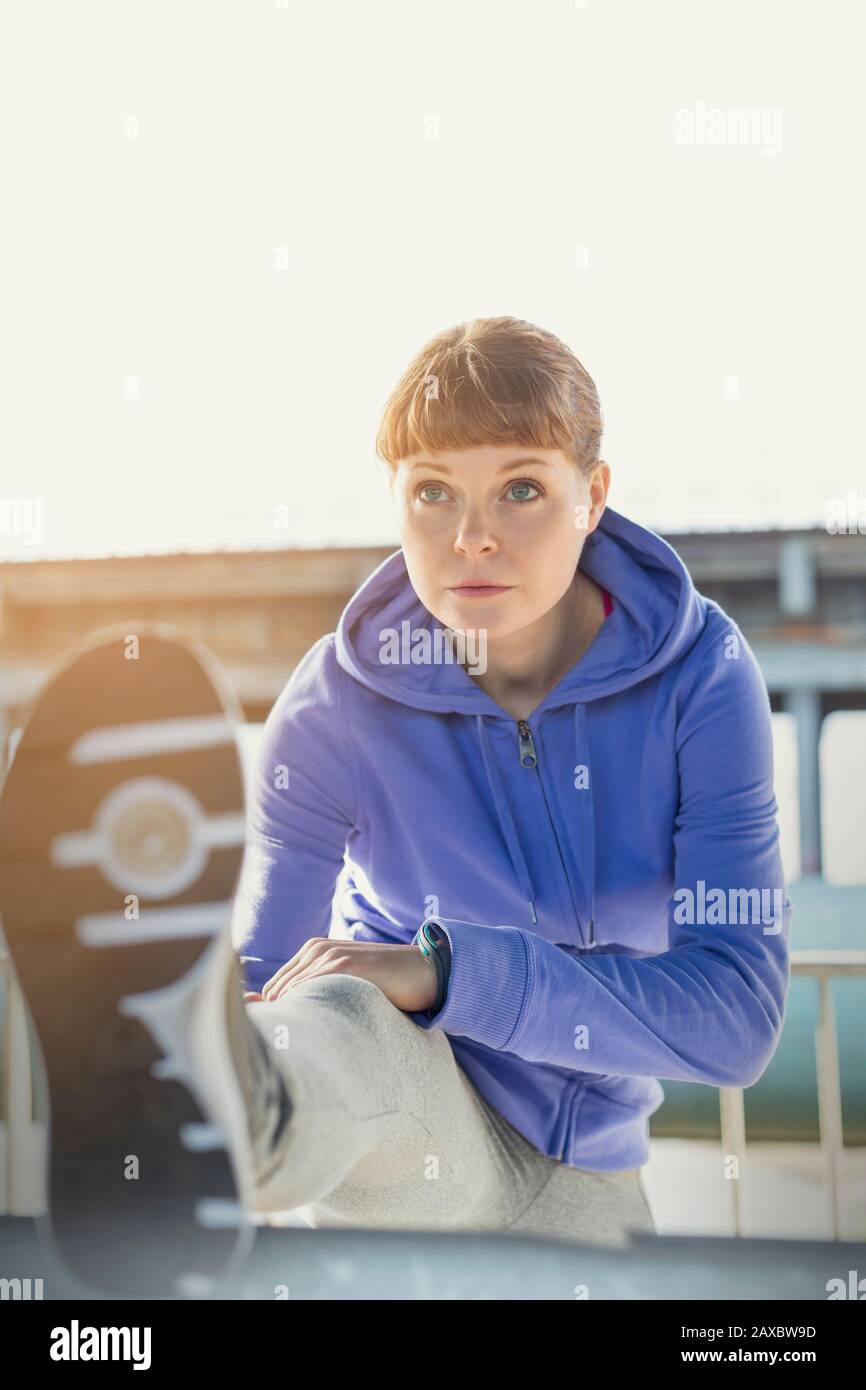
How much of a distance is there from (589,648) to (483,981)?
1.40ft

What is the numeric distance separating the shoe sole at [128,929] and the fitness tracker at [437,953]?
0.26 m

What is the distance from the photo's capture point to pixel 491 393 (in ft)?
4.07

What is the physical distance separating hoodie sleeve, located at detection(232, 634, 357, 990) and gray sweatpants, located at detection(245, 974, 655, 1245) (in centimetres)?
27

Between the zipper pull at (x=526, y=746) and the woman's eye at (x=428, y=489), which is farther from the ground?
the woman's eye at (x=428, y=489)

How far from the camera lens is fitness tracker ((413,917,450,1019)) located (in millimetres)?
1092

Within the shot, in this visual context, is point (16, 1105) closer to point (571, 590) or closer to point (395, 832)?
point (395, 832)

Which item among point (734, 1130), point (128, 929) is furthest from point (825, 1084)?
point (128, 929)

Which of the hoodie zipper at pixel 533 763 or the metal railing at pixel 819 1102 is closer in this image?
the hoodie zipper at pixel 533 763

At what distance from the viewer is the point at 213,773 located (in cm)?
89

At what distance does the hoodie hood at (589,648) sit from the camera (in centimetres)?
134
